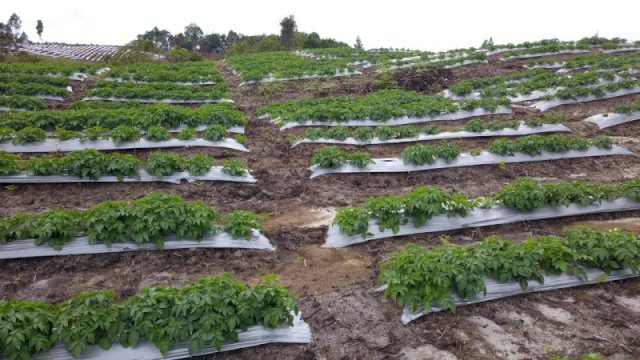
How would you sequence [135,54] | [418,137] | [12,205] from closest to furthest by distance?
[12,205] < [418,137] < [135,54]

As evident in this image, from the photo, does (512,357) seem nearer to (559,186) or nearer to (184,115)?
(559,186)

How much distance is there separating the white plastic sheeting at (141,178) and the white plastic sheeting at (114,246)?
261 centimetres

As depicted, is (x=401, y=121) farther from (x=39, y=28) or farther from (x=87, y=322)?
(x=39, y=28)

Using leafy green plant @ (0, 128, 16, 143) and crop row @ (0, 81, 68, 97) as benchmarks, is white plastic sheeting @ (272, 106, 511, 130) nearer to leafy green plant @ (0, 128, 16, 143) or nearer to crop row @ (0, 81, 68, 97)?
leafy green plant @ (0, 128, 16, 143)

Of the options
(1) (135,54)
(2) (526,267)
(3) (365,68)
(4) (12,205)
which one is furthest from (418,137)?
(1) (135,54)

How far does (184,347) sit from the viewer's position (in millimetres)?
4289

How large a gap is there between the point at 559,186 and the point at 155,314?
7.18m

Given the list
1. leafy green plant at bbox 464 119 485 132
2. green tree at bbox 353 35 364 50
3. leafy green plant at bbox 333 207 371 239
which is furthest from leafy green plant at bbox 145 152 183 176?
green tree at bbox 353 35 364 50

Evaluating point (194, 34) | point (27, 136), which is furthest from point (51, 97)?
point (194, 34)

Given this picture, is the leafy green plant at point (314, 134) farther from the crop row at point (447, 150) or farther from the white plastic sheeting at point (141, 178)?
the white plastic sheeting at point (141, 178)

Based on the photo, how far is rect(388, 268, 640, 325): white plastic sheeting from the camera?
5.02 m

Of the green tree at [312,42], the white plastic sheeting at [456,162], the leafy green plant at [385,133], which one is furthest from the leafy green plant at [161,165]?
the green tree at [312,42]

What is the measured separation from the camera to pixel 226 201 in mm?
8484

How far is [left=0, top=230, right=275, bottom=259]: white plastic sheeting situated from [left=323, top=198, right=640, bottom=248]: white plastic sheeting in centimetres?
129
